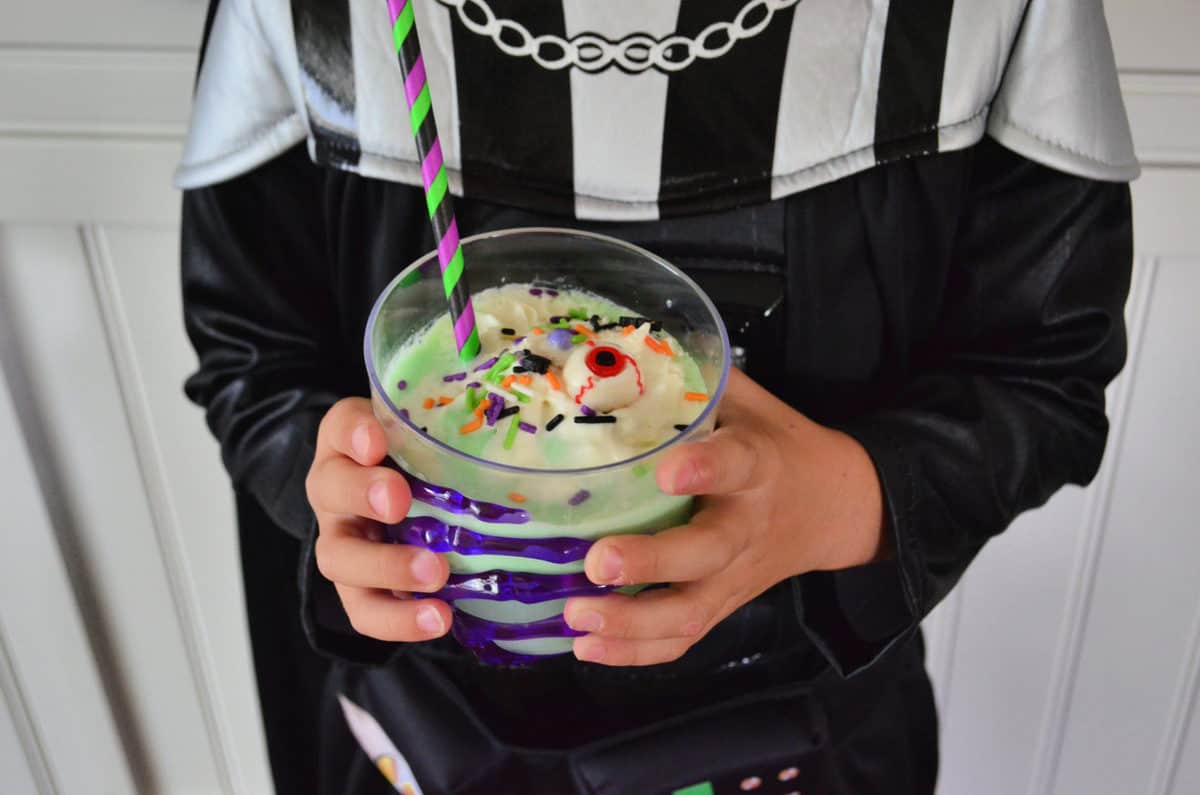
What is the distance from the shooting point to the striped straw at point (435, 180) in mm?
518

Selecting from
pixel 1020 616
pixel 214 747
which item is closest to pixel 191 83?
pixel 214 747

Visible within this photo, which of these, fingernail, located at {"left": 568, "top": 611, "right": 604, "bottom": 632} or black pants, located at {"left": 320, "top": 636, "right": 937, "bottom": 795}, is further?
black pants, located at {"left": 320, "top": 636, "right": 937, "bottom": 795}

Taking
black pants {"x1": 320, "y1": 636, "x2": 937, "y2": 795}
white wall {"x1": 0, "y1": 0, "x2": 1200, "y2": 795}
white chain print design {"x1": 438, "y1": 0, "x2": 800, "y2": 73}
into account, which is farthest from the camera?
white wall {"x1": 0, "y1": 0, "x2": 1200, "y2": 795}

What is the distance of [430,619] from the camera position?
0.57 m

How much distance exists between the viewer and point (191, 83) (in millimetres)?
926

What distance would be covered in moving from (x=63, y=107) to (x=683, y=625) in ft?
2.28

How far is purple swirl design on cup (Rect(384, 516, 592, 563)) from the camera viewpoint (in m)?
0.54

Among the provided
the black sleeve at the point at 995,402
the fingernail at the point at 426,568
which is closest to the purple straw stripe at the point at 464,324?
the fingernail at the point at 426,568

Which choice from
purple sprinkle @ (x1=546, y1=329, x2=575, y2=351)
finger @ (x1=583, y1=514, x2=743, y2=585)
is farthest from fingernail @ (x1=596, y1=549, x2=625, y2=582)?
purple sprinkle @ (x1=546, y1=329, x2=575, y2=351)

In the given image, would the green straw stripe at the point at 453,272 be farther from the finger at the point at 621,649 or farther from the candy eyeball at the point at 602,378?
the finger at the point at 621,649

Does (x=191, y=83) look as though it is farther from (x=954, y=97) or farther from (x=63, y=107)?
(x=954, y=97)

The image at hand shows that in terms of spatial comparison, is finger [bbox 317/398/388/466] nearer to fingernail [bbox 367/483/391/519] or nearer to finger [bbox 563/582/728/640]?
fingernail [bbox 367/483/391/519]

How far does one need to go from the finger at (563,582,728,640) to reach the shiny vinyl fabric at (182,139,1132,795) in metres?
0.16

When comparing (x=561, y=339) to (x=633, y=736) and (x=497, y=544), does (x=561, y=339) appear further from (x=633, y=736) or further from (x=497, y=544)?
(x=633, y=736)
